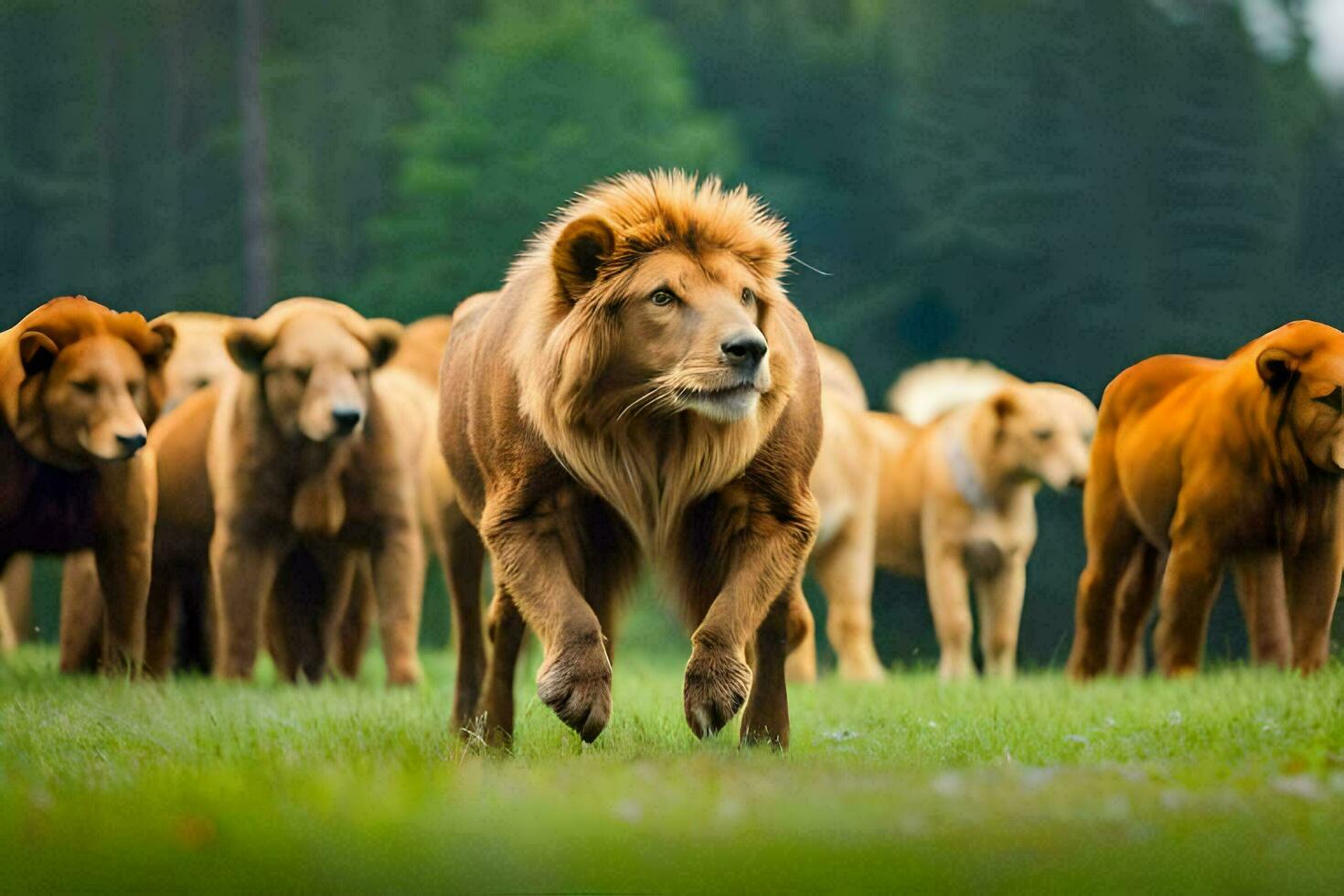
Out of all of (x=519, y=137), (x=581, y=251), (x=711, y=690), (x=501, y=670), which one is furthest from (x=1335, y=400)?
(x=519, y=137)

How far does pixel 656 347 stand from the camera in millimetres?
4902

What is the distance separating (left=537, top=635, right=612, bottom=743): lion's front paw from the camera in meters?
4.70

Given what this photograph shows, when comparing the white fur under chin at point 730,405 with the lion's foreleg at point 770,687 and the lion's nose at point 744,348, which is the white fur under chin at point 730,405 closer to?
the lion's nose at point 744,348

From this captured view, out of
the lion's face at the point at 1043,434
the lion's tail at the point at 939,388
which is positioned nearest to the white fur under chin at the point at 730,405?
the lion's face at the point at 1043,434

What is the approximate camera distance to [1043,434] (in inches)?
414

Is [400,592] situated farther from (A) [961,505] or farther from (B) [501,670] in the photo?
(A) [961,505]

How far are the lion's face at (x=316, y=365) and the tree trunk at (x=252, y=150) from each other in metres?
7.57

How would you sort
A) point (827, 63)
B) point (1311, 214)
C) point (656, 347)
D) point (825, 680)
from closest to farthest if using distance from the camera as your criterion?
point (656, 347) → point (825, 680) → point (1311, 214) → point (827, 63)

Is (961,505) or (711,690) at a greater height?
(961,505)

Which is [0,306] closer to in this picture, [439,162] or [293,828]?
[439,162]

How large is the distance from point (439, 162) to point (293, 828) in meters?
17.2

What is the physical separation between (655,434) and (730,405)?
1.39ft

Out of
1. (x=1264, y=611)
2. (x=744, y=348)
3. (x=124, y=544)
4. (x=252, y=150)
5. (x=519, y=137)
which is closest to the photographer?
(x=744, y=348)

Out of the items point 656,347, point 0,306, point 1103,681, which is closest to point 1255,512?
point 1103,681
